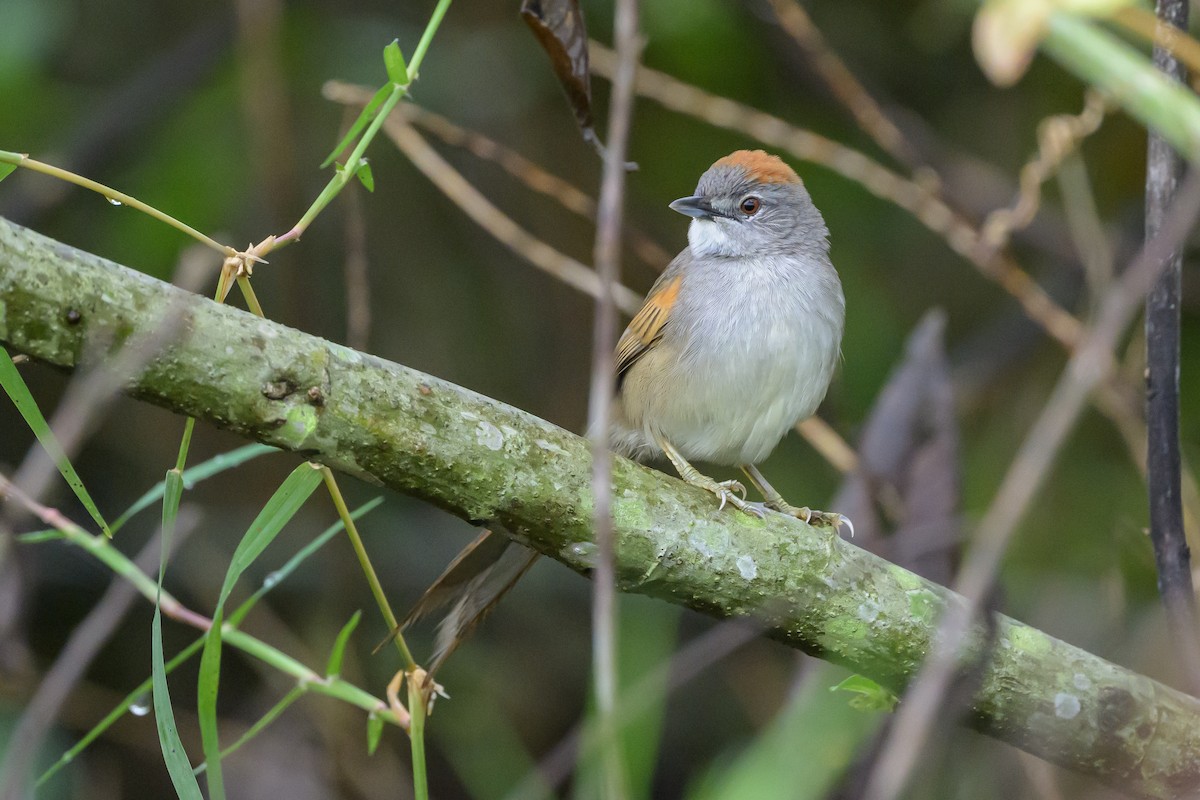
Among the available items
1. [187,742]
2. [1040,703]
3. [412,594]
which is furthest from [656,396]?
[187,742]

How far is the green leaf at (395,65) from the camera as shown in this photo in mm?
1946

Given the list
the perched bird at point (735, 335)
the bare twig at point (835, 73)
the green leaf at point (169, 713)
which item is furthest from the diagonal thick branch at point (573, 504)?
the bare twig at point (835, 73)

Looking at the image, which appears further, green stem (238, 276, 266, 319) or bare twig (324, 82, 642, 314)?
bare twig (324, 82, 642, 314)

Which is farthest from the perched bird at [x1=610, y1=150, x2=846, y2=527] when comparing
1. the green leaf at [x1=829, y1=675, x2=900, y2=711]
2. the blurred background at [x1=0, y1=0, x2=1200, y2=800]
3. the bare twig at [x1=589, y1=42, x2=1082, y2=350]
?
the blurred background at [x1=0, y1=0, x2=1200, y2=800]

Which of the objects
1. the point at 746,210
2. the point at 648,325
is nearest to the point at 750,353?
the point at 648,325

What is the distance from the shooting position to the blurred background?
4.50 m

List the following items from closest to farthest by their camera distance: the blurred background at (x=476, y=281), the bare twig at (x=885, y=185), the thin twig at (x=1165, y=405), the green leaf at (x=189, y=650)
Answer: the green leaf at (x=189, y=650)
the thin twig at (x=1165, y=405)
the bare twig at (x=885, y=185)
the blurred background at (x=476, y=281)

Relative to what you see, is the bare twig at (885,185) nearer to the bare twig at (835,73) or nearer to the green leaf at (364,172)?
the bare twig at (835,73)

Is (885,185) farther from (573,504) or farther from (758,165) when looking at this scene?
(573,504)

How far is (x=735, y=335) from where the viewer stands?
3.27 meters

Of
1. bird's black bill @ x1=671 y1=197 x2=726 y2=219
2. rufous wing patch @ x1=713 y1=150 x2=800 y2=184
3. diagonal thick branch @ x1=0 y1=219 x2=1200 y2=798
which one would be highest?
rufous wing patch @ x1=713 y1=150 x2=800 y2=184

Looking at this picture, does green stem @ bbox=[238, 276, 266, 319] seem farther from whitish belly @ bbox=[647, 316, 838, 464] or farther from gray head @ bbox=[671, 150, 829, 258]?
gray head @ bbox=[671, 150, 829, 258]

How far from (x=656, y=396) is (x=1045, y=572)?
7.04 feet

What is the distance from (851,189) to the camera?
17.0ft
